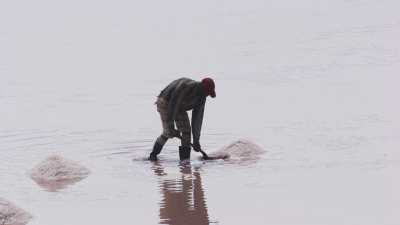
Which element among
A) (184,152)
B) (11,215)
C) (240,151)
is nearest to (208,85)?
(184,152)

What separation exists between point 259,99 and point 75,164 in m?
6.63

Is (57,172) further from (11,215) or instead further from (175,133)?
(11,215)

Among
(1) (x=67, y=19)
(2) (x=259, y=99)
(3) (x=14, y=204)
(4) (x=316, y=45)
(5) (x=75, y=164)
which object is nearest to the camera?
(3) (x=14, y=204)

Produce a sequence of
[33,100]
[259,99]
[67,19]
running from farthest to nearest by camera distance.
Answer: [67,19]
[33,100]
[259,99]

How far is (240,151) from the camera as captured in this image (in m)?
13.4

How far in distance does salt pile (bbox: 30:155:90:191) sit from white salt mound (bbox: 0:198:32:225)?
1.84 meters

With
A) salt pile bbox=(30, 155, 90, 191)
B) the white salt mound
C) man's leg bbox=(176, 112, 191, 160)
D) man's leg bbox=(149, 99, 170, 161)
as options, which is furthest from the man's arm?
the white salt mound

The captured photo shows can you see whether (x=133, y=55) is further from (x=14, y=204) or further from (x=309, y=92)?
(x=14, y=204)

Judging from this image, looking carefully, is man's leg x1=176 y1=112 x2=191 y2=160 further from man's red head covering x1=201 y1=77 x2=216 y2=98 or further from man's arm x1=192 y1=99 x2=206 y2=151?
man's red head covering x1=201 y1=77 x2=216 y2=98

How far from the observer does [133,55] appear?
2830cm

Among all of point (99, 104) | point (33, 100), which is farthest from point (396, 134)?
point (33, 100)

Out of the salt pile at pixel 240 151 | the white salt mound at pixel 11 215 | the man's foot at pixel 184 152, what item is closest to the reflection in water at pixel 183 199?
the man's foot at pixel 184 152

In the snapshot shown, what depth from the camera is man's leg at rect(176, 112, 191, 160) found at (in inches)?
509

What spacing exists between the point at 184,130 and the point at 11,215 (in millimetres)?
3368
